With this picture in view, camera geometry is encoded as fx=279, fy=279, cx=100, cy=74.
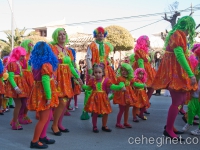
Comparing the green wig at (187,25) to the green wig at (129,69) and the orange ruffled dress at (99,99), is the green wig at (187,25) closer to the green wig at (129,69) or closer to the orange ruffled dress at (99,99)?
the green wig at (129,69)

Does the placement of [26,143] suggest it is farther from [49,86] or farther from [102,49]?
[102,49]

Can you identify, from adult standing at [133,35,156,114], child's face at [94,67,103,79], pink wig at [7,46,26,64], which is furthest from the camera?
adult standing at [133,35,156,114]

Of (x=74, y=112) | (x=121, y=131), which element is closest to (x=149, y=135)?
(x=121, y=131)

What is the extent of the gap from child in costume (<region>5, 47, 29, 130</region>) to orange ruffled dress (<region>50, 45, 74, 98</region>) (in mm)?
871

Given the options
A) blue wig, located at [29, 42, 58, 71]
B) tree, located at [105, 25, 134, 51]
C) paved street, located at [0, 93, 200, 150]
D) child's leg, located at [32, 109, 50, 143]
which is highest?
tree, located at [105, 25, 134, 51]

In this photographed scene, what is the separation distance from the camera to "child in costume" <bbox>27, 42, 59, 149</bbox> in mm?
4272

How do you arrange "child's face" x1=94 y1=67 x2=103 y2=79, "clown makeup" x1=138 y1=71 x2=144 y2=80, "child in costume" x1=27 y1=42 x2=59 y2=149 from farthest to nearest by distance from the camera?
"clown makeup" x1=138 y1=71 x2=144 y2=80
"child's face" x1=94 y1=67 x2=103 y2=79
"child in costume" x1=27 y1=42 x2=59 y2=149

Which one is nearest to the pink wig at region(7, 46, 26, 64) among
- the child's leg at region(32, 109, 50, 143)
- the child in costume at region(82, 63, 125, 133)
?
the child in costume at region(82, 63, 125, 133)

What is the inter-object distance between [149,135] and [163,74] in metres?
1.21

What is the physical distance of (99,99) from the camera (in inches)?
213

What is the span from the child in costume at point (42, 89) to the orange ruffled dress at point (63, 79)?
0.66 meters

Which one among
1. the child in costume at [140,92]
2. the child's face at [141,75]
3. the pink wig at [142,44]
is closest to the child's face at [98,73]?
the child in costume at [140,92]

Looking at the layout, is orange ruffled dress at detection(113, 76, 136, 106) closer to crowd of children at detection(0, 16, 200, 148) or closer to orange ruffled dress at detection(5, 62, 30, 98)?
crowd of children at detection(0, 16, 200, 148)

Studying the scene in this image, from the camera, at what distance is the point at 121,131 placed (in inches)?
224
